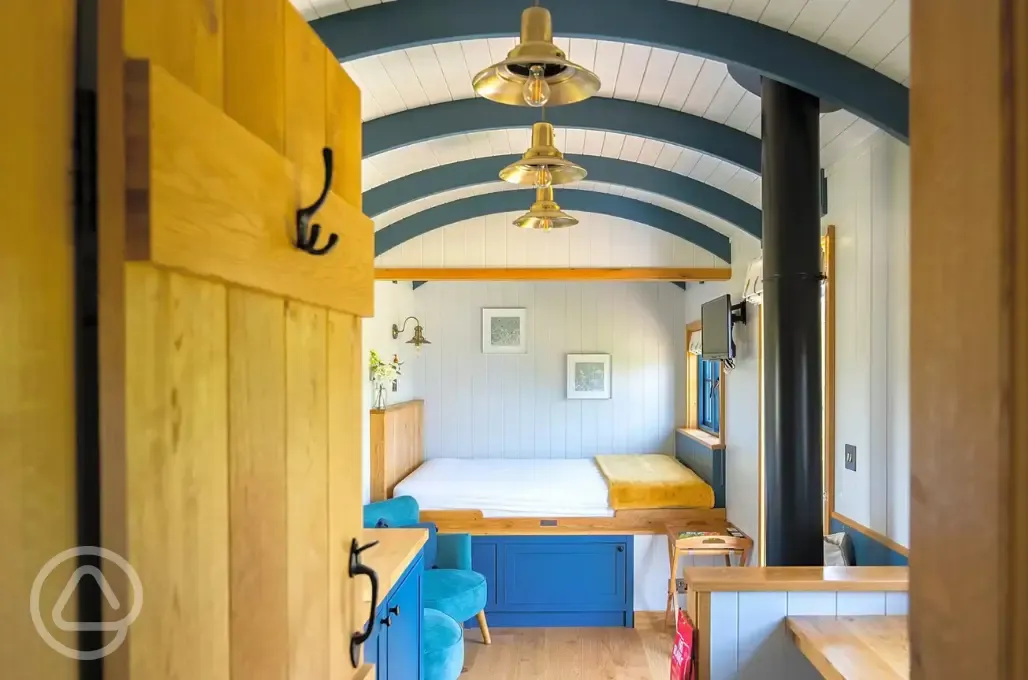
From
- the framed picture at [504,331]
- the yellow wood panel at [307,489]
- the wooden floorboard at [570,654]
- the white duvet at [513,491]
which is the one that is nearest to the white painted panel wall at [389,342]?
the white duvet at [513,491]

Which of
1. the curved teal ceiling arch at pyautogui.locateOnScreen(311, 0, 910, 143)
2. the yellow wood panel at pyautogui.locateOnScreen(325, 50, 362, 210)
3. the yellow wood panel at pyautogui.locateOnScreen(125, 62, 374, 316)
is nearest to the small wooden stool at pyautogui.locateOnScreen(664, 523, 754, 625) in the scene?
the curved teal ceiling arch at pyautogui.locateOnScreen(311, 0, 910, 143)

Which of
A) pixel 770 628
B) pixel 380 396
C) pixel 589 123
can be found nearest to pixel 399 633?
pixel 770 628

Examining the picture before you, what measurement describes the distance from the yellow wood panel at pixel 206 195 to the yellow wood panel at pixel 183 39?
27 millimetres

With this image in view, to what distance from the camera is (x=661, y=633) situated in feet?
15.4

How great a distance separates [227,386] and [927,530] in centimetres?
65

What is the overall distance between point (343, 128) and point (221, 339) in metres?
0.52

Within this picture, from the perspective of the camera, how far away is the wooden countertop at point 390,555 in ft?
6.07

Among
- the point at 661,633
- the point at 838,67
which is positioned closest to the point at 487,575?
the point at 661,633

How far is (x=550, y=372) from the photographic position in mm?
6762

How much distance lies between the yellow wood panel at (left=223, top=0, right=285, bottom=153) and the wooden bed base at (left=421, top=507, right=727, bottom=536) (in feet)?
13.9

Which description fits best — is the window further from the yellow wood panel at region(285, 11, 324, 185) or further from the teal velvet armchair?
the yellow wood panel at region(285, 11, 324, 185)

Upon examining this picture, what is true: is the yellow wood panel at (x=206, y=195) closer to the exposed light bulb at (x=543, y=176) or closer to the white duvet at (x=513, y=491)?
the exposed light bulb at (x=543, y=176)

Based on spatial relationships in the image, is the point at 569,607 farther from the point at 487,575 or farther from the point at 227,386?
the point at 227,386

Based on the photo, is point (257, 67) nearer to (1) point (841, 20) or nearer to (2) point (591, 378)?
(1) point (841, 20)
